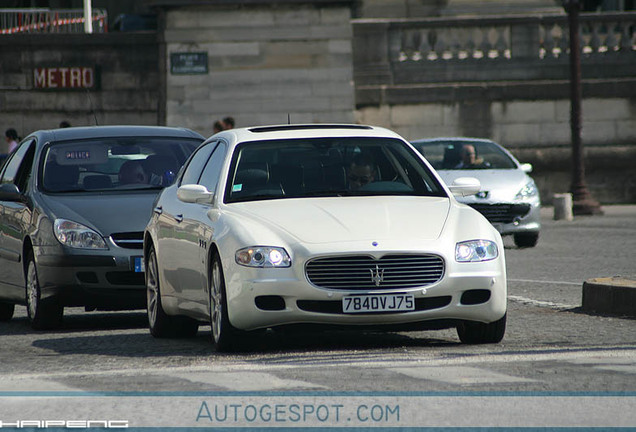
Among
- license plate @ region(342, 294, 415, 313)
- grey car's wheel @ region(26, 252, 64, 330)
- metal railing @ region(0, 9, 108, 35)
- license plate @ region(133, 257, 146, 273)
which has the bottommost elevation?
grey car's wheel @ region(26, 252, 64, 330)

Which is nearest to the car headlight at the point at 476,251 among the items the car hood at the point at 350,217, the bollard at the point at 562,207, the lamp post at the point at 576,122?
the car hood at the point at 350,217

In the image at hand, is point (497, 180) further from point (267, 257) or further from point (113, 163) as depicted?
point (267, 257)

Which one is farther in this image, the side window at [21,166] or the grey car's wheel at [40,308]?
Result: the side window at [21,166]

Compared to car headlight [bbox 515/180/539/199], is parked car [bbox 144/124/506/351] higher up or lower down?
higher up

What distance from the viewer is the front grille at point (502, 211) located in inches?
839

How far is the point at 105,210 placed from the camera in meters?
12.3

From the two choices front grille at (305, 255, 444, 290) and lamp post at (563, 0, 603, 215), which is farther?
lamp post at (563, 0, 603, 215)

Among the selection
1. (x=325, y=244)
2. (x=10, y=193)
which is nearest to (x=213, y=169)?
(x=325, y=244)

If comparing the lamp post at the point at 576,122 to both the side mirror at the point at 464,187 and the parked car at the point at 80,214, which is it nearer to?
the parked car at the point at 80,214

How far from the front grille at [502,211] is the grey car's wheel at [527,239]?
1.20 ft

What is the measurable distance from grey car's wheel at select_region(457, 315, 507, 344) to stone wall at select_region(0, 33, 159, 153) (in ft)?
74.9

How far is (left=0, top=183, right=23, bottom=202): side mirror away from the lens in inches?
508

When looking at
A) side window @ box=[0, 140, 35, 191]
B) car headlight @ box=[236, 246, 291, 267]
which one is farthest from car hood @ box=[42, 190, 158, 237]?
car headlight @ box=[236, 246, 291, 267]

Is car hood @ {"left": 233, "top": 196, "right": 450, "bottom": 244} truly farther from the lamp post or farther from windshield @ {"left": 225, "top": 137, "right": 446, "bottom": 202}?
the lamp post
